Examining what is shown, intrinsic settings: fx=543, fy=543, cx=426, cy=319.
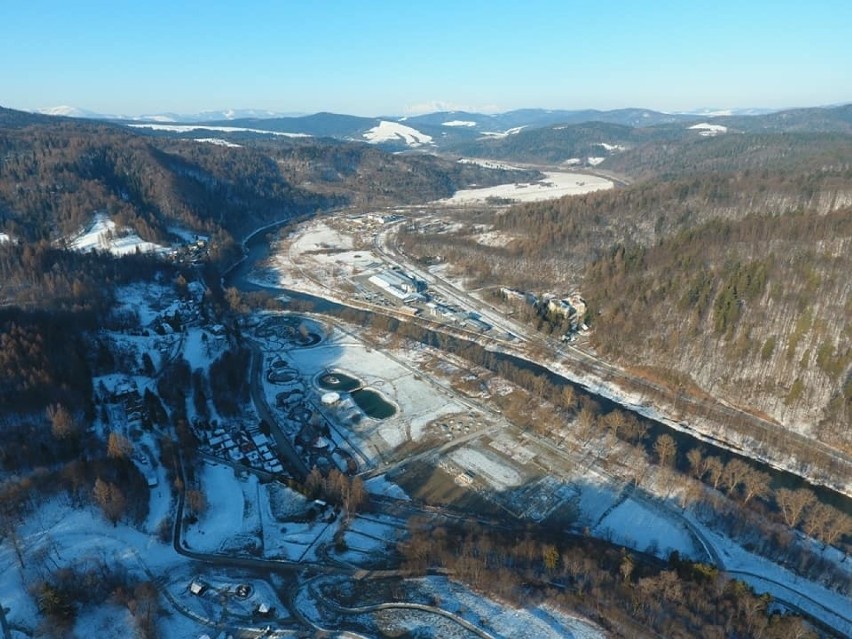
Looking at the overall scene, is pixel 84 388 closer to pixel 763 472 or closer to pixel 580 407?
pixel 580 407

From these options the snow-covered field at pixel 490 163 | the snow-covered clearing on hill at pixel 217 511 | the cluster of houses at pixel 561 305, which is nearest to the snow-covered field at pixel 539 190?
the snow-covered field at pixel 490 163

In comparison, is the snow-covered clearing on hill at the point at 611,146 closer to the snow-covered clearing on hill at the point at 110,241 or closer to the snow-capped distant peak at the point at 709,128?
the snow-capped distant peak at the point at 709,128

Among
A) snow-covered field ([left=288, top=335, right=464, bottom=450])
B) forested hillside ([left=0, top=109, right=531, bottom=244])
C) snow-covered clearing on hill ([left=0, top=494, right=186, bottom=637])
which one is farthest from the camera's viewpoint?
forested hillside ([left=0, top=109, right=531, bottom=244])

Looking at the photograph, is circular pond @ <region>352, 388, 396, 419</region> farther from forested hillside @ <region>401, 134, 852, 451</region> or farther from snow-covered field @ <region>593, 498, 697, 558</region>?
forested hillside @ <region>401, 134, 852, 451</region>

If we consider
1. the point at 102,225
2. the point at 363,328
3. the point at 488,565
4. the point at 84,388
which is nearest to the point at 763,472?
the point at 488,565

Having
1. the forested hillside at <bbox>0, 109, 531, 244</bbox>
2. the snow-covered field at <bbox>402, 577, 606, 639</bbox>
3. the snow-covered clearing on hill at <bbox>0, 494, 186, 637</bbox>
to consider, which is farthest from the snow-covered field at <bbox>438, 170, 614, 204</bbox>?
the snow-covered clearing on hill at <bbox>0, 494, 186, 637</bbox>

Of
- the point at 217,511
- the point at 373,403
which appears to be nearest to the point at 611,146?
the point at 373,403

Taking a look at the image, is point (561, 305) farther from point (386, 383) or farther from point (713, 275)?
point (386, 383)
